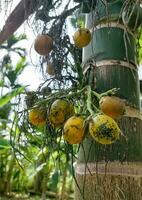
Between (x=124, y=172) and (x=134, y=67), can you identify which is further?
(x=134, y=67)

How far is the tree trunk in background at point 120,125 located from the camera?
0.92m

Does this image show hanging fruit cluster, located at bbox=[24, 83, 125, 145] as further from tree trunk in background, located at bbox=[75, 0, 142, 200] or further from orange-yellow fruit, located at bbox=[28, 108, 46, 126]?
tree trunk in background, located at bbox=[75, 0, 142, 200]

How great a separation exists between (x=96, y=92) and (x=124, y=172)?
229mm

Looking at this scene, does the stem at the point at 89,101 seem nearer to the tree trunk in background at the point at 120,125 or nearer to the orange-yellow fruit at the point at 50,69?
the tree trunk in background at the point at 120,125

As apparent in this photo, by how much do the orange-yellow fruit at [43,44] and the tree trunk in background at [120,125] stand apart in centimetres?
12

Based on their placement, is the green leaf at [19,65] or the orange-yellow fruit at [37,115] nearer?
the orange-yellow fruit at [37,115]

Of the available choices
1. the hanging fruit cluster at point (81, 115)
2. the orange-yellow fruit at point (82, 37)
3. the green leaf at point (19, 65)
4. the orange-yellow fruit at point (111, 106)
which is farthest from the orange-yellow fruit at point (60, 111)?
the green leaf at point (19, 65)

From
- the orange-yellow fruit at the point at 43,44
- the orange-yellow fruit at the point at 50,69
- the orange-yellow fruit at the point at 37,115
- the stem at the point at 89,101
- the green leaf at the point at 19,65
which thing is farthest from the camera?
the green leaf at the point at 19,65

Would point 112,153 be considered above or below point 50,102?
below

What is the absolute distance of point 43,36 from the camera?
1.11 metres

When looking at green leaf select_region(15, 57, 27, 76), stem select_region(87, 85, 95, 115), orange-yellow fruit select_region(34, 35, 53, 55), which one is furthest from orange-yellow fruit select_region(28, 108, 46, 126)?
green leaf select_region(15, 57, 27, 76)

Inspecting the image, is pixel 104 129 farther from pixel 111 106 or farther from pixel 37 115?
pixel 37 115

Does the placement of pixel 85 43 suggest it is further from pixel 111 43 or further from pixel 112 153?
pixel 112 153

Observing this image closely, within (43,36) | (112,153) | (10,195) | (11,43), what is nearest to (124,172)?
(112,153)
